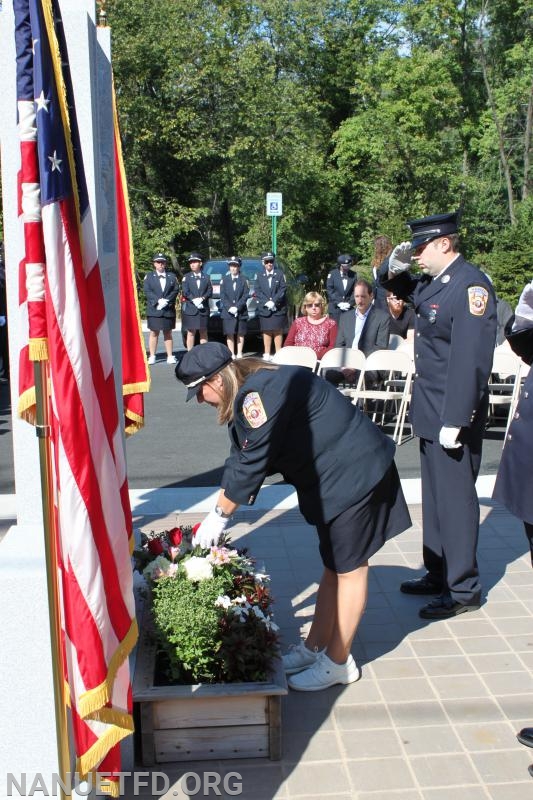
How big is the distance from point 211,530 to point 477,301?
1934mm

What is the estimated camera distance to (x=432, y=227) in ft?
16.1

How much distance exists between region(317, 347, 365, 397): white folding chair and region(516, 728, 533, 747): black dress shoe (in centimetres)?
646

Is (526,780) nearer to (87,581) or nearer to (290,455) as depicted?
(290,455)

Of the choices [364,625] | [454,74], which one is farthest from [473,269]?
[454,74]

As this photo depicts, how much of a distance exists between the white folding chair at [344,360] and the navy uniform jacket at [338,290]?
6260mm

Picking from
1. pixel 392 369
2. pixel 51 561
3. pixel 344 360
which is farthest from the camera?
pixel 344 360

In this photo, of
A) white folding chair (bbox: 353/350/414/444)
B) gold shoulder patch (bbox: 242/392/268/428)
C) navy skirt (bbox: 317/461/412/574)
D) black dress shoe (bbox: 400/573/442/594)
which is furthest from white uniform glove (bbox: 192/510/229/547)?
white folding chair (bbox: 353/350/414/444)

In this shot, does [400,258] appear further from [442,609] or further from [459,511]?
[442,609]

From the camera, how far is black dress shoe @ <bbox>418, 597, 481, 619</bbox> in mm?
5027

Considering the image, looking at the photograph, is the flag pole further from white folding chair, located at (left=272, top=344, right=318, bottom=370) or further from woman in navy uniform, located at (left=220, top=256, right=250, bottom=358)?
woman in navy uniform, located at (left=220, top=256, right=250, bottom=358)

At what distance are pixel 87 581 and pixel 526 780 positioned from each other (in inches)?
77.8

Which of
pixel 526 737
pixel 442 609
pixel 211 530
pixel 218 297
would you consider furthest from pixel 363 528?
pixel 218 297

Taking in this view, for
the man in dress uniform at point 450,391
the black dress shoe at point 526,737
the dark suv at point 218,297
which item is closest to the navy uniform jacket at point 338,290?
the dark suv at point 218,297

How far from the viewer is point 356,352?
400 inches
